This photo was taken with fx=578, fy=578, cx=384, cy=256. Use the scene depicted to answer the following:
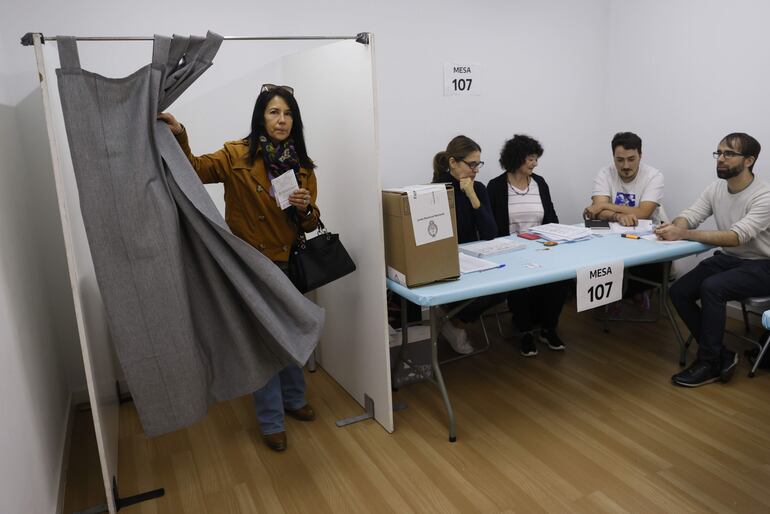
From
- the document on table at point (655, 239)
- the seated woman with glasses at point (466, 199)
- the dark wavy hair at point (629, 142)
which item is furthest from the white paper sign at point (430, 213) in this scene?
the dark wavy hair at point (629, 142)

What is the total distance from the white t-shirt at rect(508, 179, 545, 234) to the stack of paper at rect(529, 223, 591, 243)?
163 mm

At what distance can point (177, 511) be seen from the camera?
2135 mm


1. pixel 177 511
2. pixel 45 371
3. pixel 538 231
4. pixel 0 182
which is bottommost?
pixel 177 511

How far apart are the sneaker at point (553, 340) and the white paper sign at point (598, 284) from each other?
0.84 meters

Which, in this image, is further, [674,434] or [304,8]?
[304,8]

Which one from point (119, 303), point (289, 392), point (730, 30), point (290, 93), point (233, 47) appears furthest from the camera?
point (730, 30)

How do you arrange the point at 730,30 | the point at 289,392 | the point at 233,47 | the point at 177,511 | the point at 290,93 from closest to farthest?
1. the point at 177,511
2. the point at 290,93
3. the point at 289,392
4. the point at 233,47
5. the point at 730,30

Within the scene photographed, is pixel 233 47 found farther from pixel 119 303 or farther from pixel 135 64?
pixel 119 303

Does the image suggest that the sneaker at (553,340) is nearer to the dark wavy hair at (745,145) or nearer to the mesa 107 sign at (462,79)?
the dark wavy hair at (745,145)

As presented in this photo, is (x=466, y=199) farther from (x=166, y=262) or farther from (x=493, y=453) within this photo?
(x=166, y=262)

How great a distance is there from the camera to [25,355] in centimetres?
202

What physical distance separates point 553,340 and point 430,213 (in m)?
1.61

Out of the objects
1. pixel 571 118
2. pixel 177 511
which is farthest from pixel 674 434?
pixel 571 118

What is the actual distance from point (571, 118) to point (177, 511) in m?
3.63
